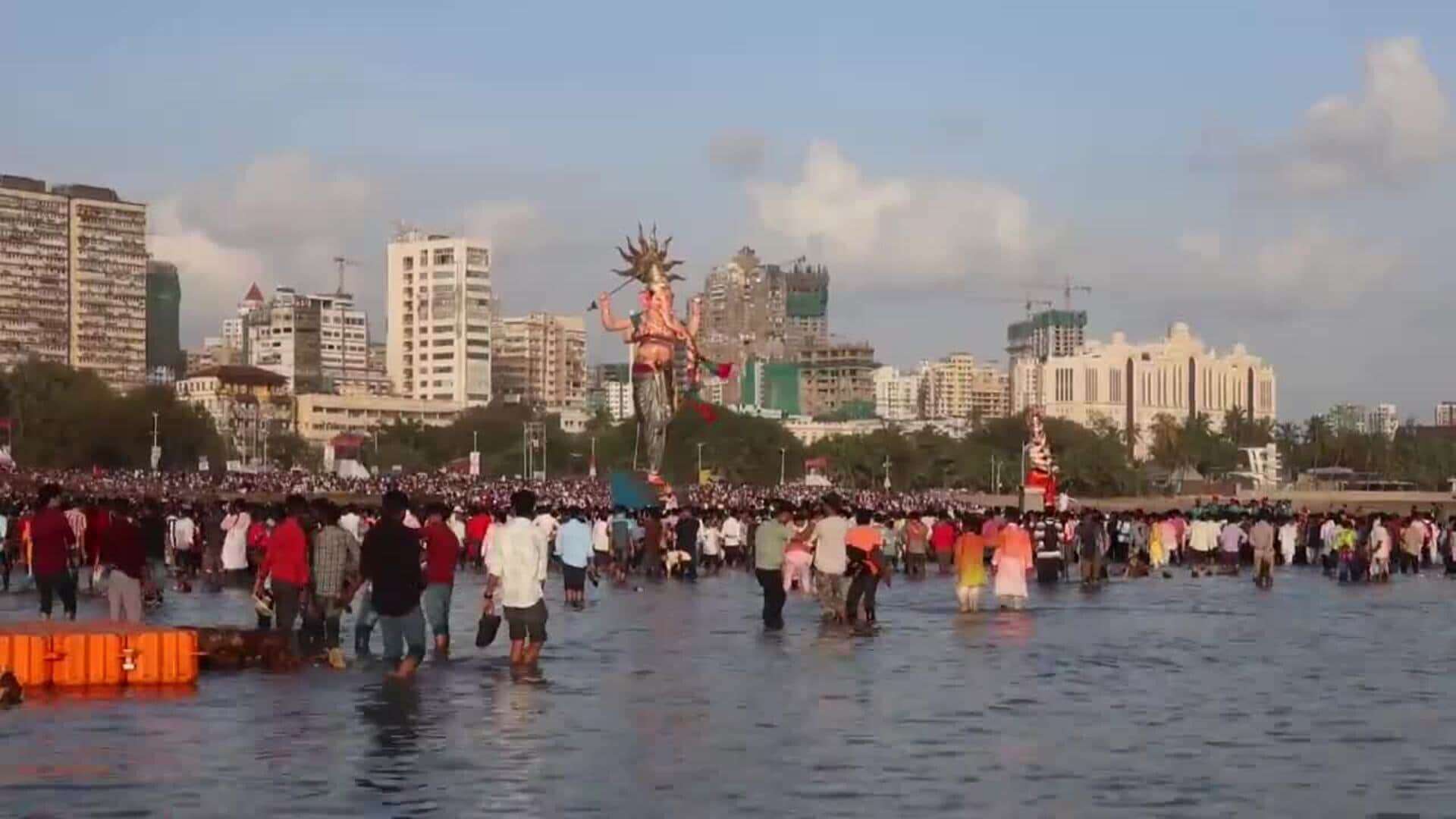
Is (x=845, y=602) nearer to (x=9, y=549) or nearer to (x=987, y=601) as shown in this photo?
(x=987, y=601)

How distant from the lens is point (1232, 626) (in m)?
26.4

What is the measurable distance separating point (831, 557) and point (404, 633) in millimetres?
7699

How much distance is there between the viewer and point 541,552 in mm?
18531

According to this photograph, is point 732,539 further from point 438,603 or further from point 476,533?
point 438,603

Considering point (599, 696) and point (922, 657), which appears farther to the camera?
point (922, 657)

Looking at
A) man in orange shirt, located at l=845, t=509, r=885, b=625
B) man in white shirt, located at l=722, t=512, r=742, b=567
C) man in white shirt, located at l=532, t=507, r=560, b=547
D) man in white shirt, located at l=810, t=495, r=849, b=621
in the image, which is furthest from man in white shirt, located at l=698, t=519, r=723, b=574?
man in orange shirt, located at l=845, t=509, r=885, b=625

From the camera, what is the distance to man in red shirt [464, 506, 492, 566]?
39812 mm

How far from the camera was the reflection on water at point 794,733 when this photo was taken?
474 inches

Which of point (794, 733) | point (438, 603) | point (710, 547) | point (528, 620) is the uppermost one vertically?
point (710, 547)

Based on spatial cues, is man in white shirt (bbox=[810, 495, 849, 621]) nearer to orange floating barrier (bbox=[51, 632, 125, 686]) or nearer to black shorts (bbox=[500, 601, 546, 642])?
black shorts (bbox=[500, 601, 546, 642])

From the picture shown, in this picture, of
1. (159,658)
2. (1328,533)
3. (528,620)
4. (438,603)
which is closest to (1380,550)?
(1328,533)

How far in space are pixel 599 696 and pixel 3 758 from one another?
16.9 ft

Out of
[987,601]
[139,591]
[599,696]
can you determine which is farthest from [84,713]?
[987,601]

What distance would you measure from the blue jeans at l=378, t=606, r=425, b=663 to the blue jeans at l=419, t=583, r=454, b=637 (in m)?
1.83
